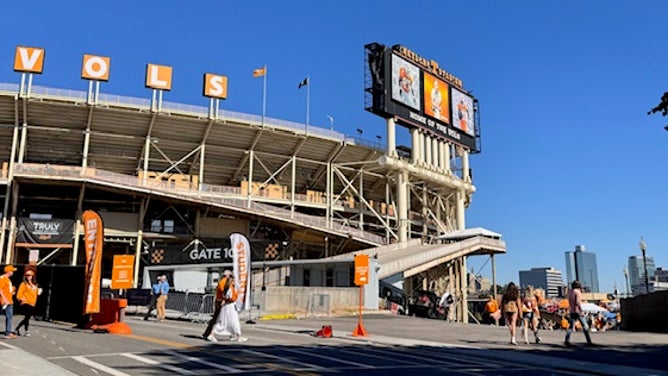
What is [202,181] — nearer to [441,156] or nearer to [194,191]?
[194,191]

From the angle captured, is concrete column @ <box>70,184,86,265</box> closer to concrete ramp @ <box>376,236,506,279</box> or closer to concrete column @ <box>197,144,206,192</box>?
concrete column @ <box>197,144,206,192</box>

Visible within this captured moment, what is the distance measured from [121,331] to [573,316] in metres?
12.2

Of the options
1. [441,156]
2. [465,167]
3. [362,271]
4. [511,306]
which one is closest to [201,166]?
[441,156]

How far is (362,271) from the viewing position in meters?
18.4

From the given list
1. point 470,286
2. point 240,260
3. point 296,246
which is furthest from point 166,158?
point 470,286

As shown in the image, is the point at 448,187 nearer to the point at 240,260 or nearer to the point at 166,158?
the point at 166,158

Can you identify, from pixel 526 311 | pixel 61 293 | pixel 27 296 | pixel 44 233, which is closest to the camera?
pixel 27 296

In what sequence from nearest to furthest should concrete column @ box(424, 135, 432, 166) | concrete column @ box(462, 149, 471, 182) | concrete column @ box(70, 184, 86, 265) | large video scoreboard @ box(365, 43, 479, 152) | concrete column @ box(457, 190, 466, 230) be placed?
concrete column @ box(70, 184, 86, 265), large video scoreboard @ box(365, 43, 479, 152), concrete column @ box(424, 135, 432, 166), concrete column @ box(457, 190, 466, 230), concrete column @ box(462, 149, 471, 182)

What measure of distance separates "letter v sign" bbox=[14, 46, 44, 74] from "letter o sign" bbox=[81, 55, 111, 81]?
3256mm

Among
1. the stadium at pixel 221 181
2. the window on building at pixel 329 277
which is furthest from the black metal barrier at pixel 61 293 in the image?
the window on building at pixel 329 277

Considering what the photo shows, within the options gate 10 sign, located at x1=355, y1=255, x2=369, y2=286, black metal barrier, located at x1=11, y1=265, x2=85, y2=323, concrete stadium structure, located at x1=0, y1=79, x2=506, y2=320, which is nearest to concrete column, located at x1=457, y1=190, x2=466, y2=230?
concrete stadium structure, located at x1=0, y1=79, x2=506, y2=320

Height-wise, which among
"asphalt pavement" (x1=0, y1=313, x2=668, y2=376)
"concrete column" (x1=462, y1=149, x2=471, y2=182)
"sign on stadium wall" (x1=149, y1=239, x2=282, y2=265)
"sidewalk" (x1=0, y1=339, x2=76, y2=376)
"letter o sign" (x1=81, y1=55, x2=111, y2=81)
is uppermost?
"letter o sign" (x1=81, y1=55, x2=111, y2=81)

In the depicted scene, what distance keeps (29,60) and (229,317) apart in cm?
4036

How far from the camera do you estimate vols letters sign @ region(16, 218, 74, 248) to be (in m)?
44.2
